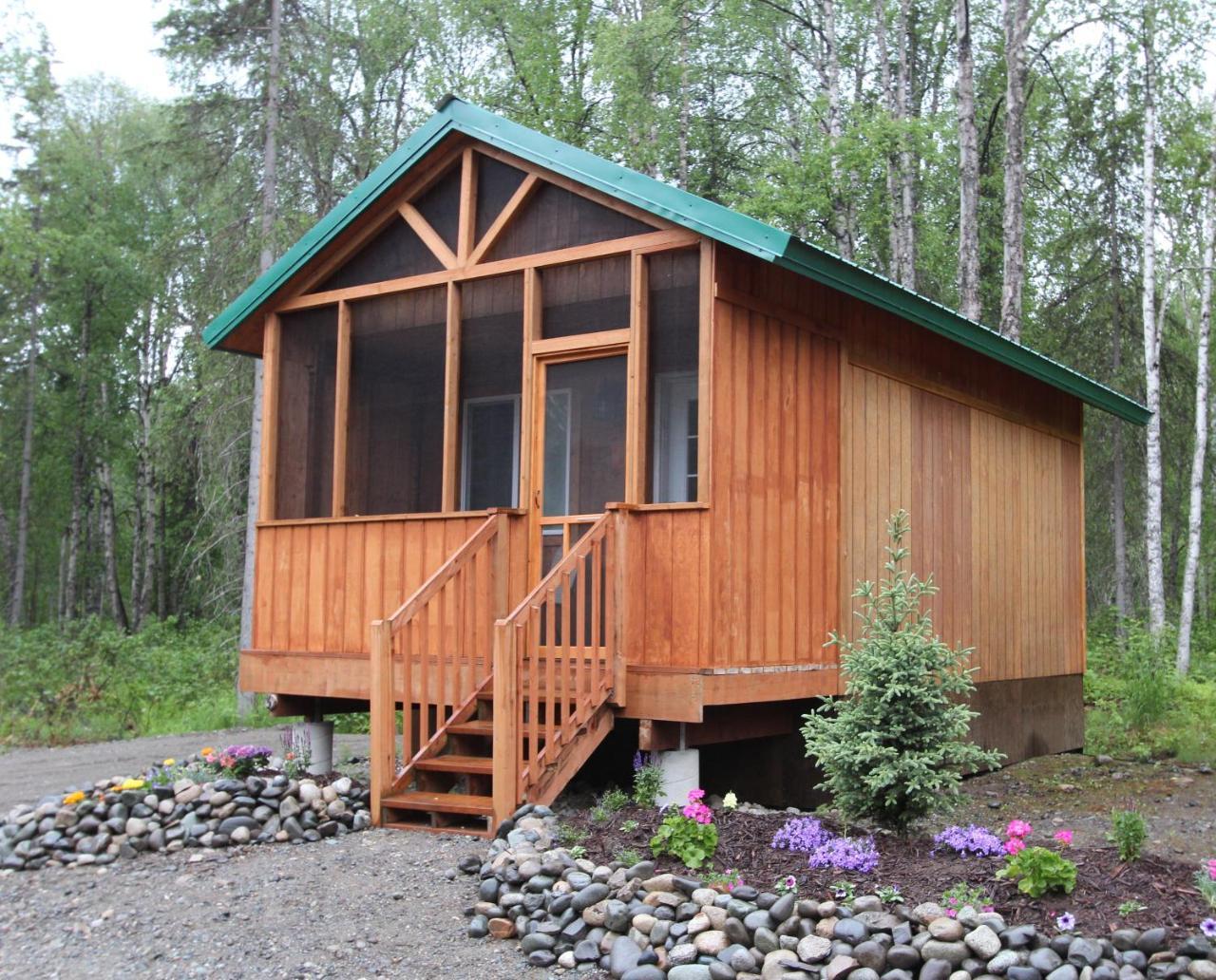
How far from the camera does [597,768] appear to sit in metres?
9.08

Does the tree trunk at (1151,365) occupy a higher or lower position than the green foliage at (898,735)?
higher

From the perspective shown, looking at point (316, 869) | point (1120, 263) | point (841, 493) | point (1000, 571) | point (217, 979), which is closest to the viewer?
point (217, 979)

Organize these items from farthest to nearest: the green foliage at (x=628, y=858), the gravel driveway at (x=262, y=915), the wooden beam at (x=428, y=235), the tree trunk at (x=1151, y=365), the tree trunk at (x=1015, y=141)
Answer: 1. the tree trunk at (x=1151, y=365)
2. the tree trunk at (x=1015, y=141)
3. the wooden beam at (x=428, y=235)
4. the green foliage at (x=628, y=858)
5. the gravel driveway at (x=262, y=915)

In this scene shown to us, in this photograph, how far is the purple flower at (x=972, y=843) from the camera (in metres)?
5.92

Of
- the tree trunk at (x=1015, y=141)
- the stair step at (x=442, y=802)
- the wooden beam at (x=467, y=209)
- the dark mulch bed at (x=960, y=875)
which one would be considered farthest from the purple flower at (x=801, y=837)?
the tree trunk at (x=1015, y=141)

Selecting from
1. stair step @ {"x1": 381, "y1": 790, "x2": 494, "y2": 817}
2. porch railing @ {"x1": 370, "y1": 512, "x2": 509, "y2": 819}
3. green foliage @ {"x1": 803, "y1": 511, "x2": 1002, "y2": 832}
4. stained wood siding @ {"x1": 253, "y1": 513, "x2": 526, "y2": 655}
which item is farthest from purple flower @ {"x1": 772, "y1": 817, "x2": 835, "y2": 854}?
stained wood siding @ {"x1": 253, "y1": 513, "x2": 526, "y2": 655}

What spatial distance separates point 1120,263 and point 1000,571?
14.4m

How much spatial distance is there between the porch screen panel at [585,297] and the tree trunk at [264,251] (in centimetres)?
849

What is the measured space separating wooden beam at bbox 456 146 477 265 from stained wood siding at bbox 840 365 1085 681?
2.86m

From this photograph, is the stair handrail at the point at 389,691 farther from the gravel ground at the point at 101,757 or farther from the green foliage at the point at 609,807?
the gravel ground at the point at 101,757

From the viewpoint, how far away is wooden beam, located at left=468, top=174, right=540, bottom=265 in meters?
8.70

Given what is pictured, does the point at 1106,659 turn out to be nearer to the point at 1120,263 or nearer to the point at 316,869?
the point at 1120,263

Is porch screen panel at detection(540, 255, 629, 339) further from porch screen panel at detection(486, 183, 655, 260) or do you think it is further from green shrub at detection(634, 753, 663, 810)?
green shrub at detection(634, 753, 663, 810)

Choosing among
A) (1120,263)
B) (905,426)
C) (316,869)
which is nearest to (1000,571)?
(905,426)
